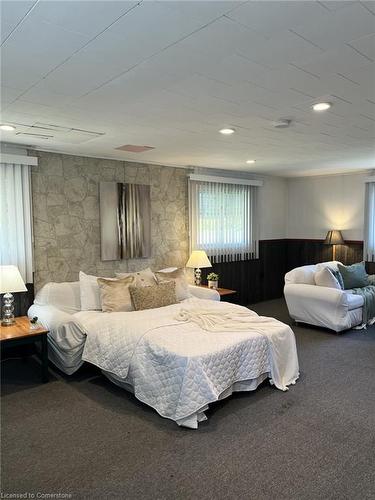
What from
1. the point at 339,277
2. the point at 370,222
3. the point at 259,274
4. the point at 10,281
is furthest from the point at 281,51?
the point at 259,274

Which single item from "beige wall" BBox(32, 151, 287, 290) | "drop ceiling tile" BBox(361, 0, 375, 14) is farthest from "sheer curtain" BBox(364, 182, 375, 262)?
"drop ceiling tile" BBox(361, 0, 375, 14)

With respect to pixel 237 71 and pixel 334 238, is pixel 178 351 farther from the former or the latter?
pixel 334 238

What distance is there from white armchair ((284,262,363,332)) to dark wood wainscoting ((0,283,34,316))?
3.46m

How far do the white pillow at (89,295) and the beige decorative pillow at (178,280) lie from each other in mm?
800

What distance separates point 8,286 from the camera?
347 cm

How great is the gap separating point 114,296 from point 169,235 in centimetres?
181

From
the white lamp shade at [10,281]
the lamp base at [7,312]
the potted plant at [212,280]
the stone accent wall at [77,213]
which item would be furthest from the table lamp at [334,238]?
the lamp base at [7,312]

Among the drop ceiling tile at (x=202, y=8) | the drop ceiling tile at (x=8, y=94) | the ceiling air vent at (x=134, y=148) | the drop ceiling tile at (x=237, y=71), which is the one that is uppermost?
the ceiling air vent at (x=134, y=148)

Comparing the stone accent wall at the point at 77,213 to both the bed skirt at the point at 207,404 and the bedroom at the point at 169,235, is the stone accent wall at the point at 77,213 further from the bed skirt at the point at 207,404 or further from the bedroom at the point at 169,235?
the bed skirt at the point at 207,404

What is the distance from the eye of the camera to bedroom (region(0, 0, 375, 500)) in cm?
182

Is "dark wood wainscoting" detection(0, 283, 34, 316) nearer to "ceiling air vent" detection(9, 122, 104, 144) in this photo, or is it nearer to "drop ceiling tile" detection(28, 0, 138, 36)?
"ceiling air vent" detection(9, 122, 104, 144)

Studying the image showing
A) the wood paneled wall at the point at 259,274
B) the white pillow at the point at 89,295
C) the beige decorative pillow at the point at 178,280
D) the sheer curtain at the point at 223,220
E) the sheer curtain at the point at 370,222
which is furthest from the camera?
the wood paneled wall at the point at 259,274

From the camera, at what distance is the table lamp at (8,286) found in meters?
3.46

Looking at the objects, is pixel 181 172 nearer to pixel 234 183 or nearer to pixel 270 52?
pixel 234 183
